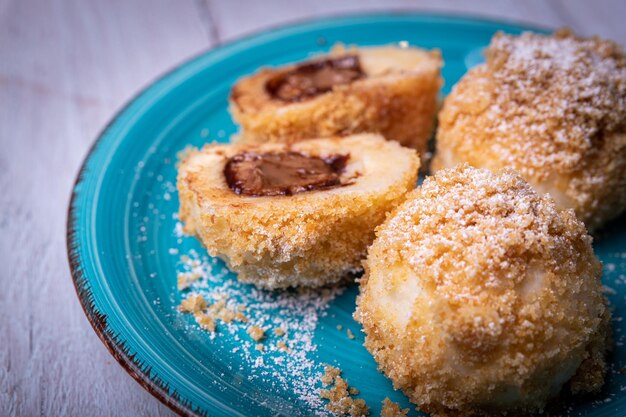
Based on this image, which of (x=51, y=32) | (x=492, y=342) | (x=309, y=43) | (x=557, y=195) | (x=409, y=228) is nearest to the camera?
(x=492, y=342)

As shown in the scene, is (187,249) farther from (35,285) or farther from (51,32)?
(51,32)

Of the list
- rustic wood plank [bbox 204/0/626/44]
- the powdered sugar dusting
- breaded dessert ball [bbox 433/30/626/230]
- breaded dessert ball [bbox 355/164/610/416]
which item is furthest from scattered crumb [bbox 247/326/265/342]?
rustic wood plank [bbox 204/0/626/44]

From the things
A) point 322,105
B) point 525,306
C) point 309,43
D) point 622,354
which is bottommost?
point 525,306

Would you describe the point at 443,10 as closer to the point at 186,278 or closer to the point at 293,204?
the point at 293,204

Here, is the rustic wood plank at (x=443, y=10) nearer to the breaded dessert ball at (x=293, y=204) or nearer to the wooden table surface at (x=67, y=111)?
the wooden table surface at (x=67, y=111)

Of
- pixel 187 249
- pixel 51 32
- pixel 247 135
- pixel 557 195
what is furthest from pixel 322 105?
pixel 51 32

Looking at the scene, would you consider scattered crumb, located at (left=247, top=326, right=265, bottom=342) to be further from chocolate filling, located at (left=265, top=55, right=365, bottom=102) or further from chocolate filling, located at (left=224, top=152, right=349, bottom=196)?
chocolate filling, located at (left=265, top=55, right=365, bottom=102)

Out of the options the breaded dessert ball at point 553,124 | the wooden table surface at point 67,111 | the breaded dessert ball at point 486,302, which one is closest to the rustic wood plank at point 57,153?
the wooden table surface at point 67,111
